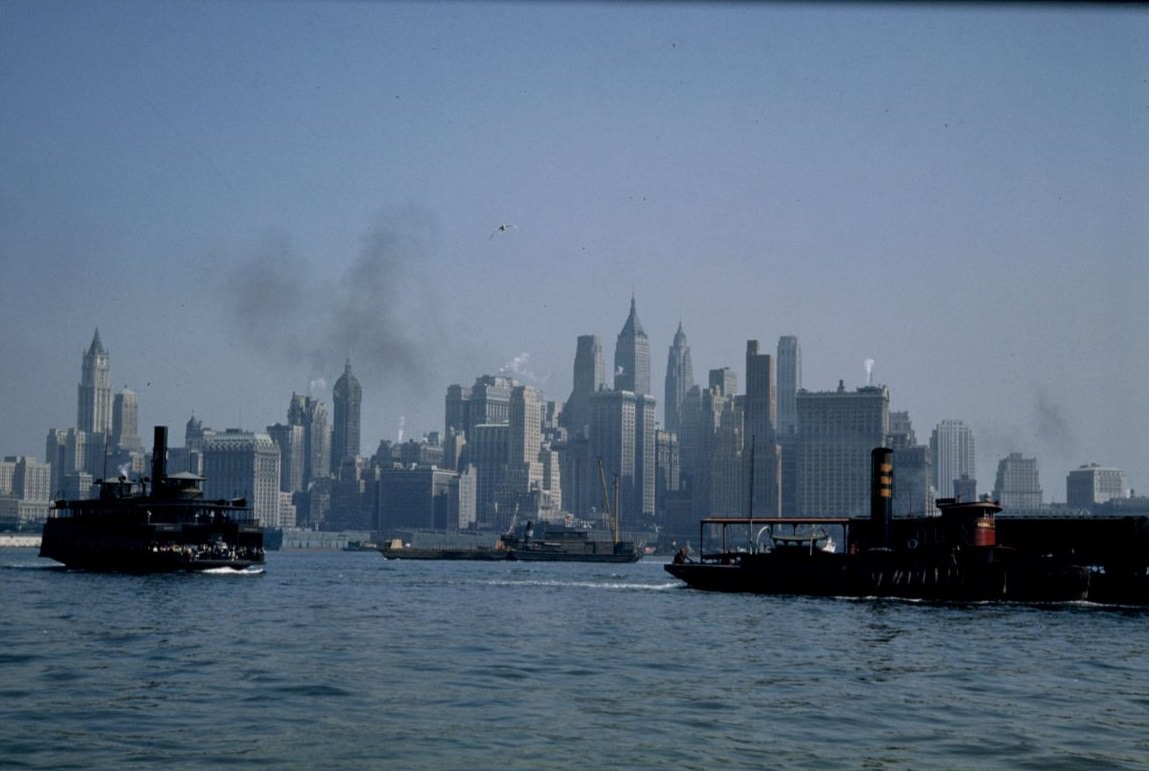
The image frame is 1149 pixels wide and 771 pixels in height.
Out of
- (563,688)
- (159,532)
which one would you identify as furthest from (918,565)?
(159,532)

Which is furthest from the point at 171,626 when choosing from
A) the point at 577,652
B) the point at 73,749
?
the point at 73,749

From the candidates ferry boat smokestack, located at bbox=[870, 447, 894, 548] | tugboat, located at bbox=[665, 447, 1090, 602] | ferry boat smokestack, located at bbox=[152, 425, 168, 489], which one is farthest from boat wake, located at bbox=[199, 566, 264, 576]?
ferry boat smokestack, located at bbox=[870, 447, 894, 548]

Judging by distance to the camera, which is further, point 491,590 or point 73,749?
point 491,590

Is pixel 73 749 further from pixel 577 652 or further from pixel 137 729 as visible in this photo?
pixel 577 652

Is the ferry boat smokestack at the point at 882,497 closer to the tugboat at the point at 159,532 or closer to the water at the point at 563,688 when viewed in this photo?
the water at the point at 563,688

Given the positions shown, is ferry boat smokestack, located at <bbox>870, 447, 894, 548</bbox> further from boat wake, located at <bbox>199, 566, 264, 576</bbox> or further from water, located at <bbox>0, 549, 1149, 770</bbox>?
boat wake, located at <bbox>199, 566, 264, 576</bbox>

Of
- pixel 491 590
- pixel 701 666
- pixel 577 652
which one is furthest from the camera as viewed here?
pixel 491 590

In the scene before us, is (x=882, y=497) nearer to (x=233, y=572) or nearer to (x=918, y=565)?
(x=918, y=565)

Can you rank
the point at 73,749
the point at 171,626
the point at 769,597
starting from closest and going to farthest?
1. the point at 73,749
2. the point at 171,626
3. the point at 769,597
